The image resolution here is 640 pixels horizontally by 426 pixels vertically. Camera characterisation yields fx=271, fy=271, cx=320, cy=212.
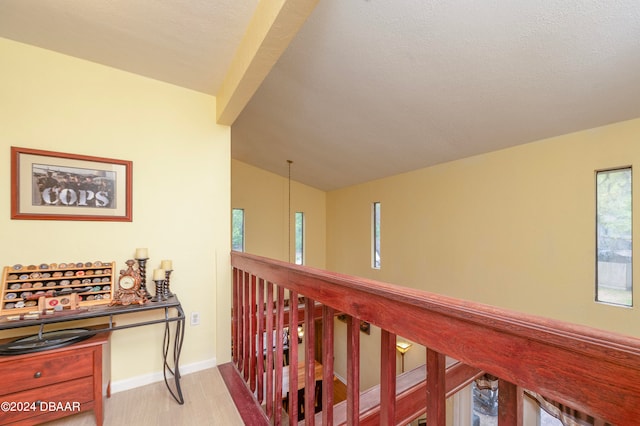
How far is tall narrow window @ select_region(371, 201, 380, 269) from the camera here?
233 inches

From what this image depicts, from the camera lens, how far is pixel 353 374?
1.02 meters

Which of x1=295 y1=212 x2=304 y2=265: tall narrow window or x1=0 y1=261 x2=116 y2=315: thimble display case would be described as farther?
x1=295 y1=212 x2=304 y2=265: tall narrow window

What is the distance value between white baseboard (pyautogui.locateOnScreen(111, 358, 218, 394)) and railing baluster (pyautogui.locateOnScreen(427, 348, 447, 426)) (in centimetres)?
228

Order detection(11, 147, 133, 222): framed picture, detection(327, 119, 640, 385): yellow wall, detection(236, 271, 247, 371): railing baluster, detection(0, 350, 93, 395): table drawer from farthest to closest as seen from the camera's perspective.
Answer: detection(327, 119, 640, 385): yellow wall
detection(236, 271, 247, 371): railing baluster
detection(11, 147, 133, 222): framed picture
detection(0, 350, 93, 395): table drawer

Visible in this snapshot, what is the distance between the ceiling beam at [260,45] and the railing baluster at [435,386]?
154cm

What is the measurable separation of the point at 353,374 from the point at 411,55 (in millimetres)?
2362

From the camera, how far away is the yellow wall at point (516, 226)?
112 inches

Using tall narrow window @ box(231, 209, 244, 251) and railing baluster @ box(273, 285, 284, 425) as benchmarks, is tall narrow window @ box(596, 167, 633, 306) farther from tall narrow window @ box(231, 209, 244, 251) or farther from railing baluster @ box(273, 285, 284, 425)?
tall narrow window @ box(231, 209, 244, 251)

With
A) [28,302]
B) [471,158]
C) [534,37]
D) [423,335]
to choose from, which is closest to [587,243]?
[471,158]

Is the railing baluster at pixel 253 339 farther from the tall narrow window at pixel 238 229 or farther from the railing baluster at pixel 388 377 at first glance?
the tall narrow window at pixel 238 229

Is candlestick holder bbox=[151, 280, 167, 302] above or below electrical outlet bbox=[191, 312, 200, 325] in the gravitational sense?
above

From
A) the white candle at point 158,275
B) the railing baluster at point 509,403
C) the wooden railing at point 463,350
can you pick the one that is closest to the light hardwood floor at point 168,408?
the wooden railing at point 463,350

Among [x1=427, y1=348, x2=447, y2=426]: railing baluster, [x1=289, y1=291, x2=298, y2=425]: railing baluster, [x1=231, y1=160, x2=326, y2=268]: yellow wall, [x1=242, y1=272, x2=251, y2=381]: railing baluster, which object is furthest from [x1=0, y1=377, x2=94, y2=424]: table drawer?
[x1=231, y1=160, x2=326, y2=268]: yellow wall

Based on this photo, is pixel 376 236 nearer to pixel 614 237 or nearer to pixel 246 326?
pixel 614 237
